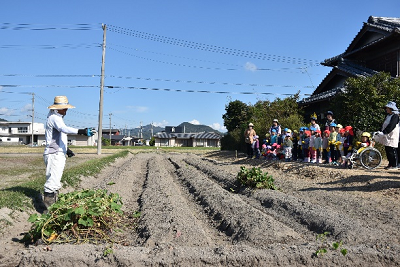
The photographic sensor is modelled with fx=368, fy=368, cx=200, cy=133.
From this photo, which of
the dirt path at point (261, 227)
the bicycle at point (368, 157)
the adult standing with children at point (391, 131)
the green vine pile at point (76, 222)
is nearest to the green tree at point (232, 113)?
the bicycle at point (368, 157)

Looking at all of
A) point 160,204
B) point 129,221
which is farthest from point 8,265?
point 160,204

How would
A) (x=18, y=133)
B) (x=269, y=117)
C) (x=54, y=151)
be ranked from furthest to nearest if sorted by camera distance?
Result: (x=18, y=133) < (x=269, y=117) < (x=54, y=151)

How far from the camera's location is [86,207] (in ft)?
15.3

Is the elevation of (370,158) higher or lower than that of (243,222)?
higher

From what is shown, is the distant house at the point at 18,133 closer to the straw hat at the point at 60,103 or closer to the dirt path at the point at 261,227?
the dirt path at the point at 261,227

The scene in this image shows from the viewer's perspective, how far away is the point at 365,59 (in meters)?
18.6

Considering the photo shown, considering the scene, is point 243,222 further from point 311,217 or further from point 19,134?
point 19,134

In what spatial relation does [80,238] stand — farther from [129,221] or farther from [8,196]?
[8,196]

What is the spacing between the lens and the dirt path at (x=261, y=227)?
3.69 meters

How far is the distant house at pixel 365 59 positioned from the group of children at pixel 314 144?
152 inches

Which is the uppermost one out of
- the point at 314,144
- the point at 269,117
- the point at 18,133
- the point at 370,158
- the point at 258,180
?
the point at 18,133

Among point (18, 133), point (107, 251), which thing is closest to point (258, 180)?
point (107, 251)

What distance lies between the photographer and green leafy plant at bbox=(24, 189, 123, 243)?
14.2 feet

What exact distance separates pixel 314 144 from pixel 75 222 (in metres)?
8.62
